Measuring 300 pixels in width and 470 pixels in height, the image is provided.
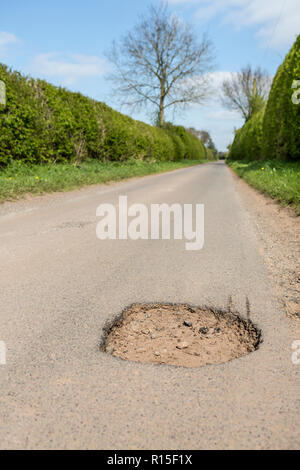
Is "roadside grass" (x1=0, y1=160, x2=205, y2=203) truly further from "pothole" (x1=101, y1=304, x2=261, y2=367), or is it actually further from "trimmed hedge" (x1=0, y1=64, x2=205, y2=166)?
"pothole" (x1=101, y1=304, x2=261, y2=367)

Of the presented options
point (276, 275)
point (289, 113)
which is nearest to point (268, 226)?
point (276, 275)

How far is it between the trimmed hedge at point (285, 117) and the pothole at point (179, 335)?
1040cm

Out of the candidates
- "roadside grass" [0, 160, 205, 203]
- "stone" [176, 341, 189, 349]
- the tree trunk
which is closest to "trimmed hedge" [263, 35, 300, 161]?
"roadside grass" [0, 160, 205, 203]

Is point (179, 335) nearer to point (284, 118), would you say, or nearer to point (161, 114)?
point (284, 118)

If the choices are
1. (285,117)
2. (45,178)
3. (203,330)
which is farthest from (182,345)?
(285,117)

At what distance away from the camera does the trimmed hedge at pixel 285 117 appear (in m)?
11.0

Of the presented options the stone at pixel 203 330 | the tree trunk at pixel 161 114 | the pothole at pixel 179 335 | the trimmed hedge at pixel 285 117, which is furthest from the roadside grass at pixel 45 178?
the tree trunk at pixel 161 114

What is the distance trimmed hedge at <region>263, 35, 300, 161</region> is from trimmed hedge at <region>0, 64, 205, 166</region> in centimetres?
704

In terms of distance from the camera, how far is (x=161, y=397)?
1.50 metres

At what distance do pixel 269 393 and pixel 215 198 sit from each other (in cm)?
706

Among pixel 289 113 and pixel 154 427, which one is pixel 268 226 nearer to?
pixel 154 427

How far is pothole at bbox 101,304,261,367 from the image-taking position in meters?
1.86

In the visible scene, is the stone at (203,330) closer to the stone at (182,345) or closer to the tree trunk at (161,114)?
the stone at (182,345)

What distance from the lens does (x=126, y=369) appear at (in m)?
1.70
